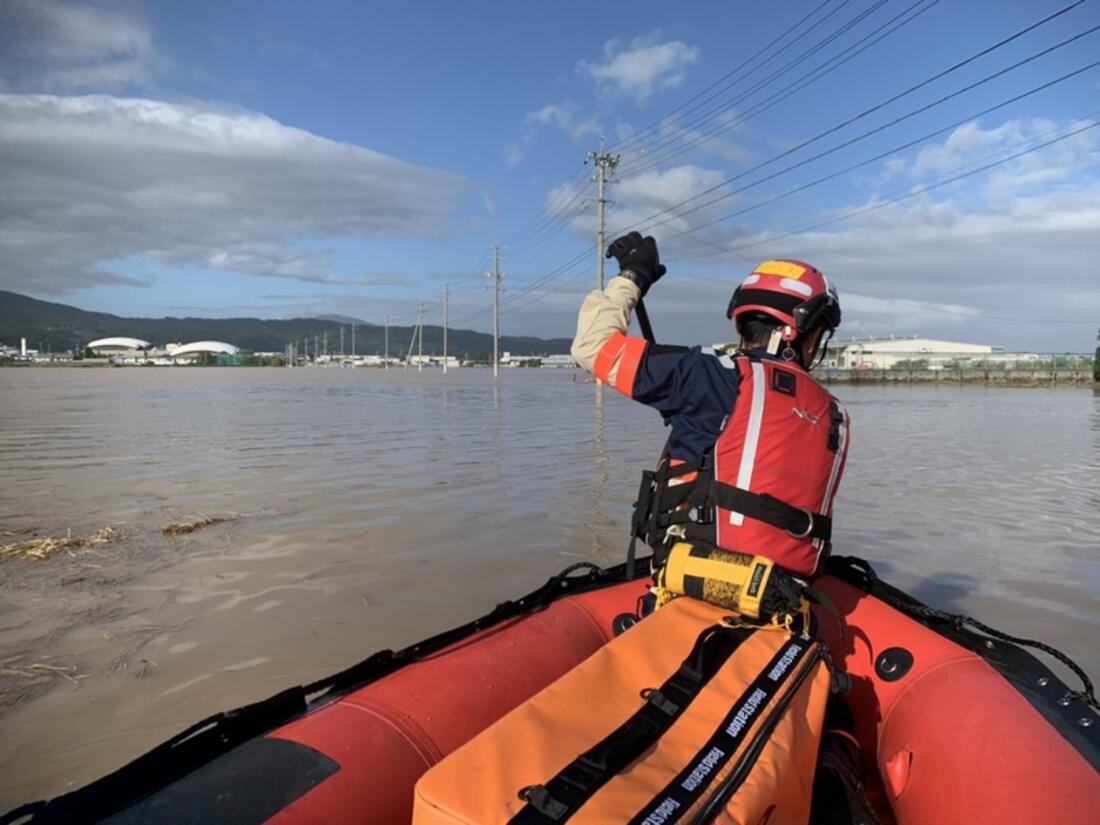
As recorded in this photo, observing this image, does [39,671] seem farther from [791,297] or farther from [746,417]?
[791,297]

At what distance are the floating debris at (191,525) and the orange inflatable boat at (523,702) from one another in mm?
4524

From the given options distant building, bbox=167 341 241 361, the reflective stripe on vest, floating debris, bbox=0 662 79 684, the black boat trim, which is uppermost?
distant building, bbox=167 341 241 361

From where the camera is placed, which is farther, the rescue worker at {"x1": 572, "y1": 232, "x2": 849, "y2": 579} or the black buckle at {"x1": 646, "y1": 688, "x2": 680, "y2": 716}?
the rescue worker at {"x1": 572, "y1": 232, "x2": 849, "y2": 579}

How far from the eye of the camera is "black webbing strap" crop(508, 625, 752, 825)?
1260mm

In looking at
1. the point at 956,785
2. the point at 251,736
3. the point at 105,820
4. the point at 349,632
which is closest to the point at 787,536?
the point at 956,785

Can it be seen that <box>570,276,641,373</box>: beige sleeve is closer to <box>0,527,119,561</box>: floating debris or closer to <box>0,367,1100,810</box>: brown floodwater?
<box>0,367,1100,810</box>: brown floodwater

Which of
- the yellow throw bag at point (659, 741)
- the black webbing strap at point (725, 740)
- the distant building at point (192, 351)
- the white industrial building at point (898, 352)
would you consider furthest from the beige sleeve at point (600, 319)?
the distant building at point (192, 351)

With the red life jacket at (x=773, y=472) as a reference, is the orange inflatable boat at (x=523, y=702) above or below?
below

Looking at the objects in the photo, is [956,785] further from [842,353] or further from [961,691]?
[842,353]

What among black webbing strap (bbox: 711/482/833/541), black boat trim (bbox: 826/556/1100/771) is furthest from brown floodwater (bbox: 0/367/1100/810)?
black webbing strap (bbox: 711/482/833/541)

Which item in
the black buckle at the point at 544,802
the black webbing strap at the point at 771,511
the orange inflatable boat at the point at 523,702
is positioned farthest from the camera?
the black webbing strap at the point at 771,511

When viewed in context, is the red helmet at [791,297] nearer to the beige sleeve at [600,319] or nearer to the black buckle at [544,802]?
the beige sleeve at [600,319]

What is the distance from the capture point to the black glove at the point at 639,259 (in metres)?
2.78

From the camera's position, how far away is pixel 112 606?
4.38 metres
